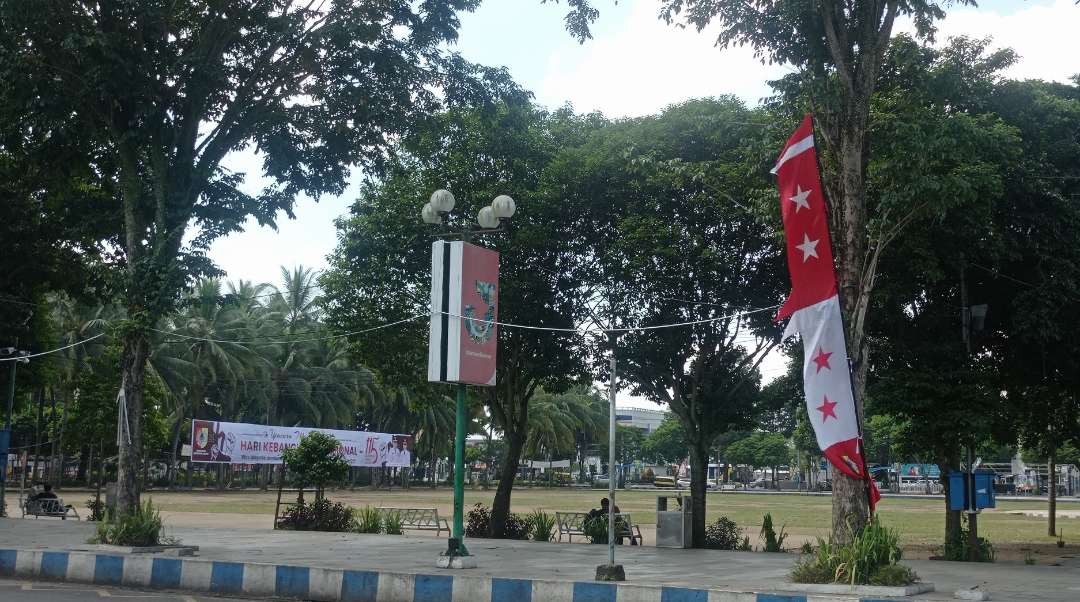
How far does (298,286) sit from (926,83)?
1954 inches

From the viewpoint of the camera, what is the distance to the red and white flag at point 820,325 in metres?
12.1

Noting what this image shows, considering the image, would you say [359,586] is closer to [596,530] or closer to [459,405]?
[459,405]

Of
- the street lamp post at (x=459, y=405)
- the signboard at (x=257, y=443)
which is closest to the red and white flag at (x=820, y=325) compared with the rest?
the street lamp post at (x=459, y=405)

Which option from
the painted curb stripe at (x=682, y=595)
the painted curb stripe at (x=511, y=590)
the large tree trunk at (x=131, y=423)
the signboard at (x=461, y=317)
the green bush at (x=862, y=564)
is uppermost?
the signboard at (x=461, y=317)

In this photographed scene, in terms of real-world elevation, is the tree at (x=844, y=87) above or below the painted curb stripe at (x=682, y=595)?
above

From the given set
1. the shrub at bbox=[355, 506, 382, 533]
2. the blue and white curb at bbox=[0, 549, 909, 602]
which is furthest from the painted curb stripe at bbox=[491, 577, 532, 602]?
the shrub at bbox=[355, 506, 382, 533]

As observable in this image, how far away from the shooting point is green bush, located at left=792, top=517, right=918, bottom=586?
11062 millimetres

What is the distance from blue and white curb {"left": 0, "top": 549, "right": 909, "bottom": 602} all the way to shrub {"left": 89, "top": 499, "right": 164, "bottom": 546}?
4.39 ft

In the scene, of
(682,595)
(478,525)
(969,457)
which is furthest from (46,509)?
(969,457)

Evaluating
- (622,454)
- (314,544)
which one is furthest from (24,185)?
(622,454)

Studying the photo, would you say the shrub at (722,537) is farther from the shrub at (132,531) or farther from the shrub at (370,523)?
the shrub at (132,531)

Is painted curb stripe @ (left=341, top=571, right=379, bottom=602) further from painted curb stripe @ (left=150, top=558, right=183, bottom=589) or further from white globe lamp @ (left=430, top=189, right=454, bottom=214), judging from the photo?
white globe lamp @ (left=430, top=189, right=454, bottom=214)

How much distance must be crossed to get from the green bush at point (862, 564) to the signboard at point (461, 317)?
5749 mm

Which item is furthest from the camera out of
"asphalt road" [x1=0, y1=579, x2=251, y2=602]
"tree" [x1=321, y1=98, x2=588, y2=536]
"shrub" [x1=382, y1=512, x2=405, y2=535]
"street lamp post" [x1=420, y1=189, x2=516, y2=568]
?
"shrub" [x1=382, y1=512, x2=405, y2=535]
